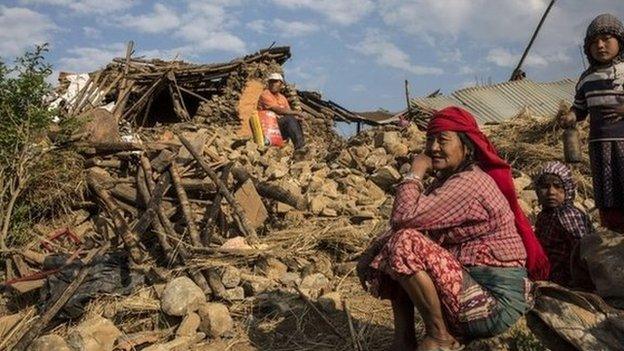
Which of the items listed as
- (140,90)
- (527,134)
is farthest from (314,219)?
(140,90)

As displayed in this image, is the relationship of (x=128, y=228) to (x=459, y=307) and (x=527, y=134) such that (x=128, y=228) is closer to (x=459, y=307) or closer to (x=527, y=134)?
(x=459, y=307)

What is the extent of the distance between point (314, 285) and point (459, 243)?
193 cm

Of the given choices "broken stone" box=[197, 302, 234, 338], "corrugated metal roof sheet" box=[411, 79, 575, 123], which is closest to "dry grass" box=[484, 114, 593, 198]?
"corrugated metal roof sheet" box=[411, 79, 575, 123]

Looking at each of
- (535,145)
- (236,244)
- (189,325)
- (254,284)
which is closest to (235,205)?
(236,244)

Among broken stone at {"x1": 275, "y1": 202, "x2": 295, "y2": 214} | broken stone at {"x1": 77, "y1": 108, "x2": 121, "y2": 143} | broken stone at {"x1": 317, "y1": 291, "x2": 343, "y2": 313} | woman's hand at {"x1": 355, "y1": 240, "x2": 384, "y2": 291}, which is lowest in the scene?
broken stone at {"x1": 317, "y1": 291, "x2": 343, "y2": 313}

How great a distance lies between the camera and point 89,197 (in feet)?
20.8

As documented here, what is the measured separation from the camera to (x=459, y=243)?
2824 mm

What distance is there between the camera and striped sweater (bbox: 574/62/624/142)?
11.8 feet

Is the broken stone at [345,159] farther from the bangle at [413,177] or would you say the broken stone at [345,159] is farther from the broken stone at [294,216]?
the bangle at [413,177]

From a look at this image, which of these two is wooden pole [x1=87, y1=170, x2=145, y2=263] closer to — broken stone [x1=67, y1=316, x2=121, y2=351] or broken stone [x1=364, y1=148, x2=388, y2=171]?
broken stone [x1=67, y1=316, x2=121, y2=351]

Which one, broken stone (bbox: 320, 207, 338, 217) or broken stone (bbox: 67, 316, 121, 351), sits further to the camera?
broken stone (bbox: 320, 207, 338, 217)

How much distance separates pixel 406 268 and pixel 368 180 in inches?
184

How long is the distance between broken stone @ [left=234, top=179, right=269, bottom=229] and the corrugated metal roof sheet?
210 inches

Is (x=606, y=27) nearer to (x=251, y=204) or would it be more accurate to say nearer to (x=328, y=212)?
(x=328, y=212)
